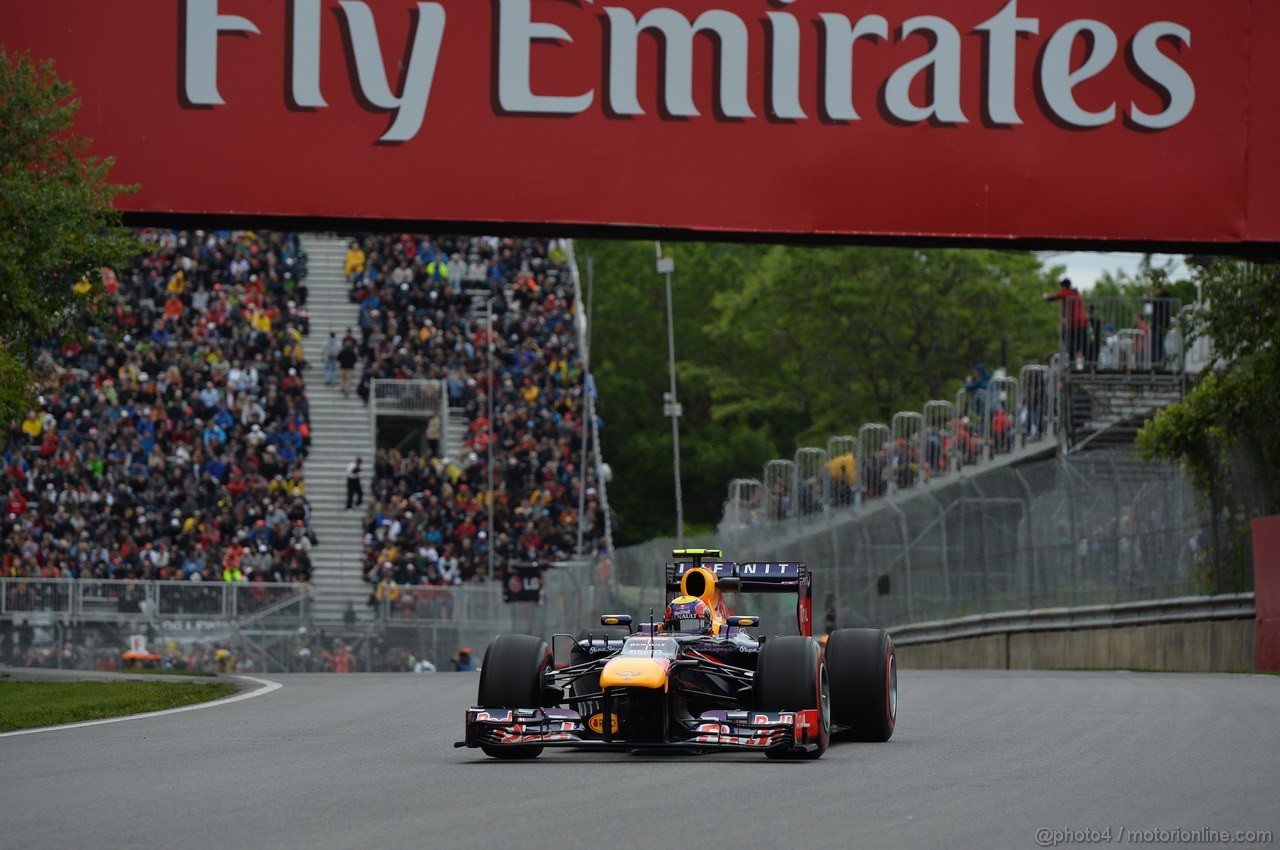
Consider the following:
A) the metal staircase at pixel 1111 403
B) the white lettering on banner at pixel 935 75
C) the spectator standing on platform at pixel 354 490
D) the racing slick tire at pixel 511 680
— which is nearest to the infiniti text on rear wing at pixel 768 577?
the racing slick tire at pixel 511 680

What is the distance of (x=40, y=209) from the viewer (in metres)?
19.3

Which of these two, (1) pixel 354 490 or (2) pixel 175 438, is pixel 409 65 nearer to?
(1) pixel 354 490

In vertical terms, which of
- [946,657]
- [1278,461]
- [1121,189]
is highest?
[1121,189]

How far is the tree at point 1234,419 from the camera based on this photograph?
80.9 ft

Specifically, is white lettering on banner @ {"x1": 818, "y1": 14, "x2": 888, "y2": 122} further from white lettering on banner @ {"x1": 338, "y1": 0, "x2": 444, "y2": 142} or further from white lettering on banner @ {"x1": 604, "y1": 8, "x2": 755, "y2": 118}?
white lettering on banner @ {"x1": 338, "y1": 0, "x2": 444, "y2": 142}

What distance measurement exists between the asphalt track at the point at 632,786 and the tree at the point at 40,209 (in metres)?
5.77

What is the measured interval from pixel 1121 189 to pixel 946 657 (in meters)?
11.1

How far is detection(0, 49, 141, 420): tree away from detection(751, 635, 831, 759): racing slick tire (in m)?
9.97

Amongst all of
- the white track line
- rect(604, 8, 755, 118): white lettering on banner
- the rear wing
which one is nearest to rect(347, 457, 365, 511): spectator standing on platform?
the white track line

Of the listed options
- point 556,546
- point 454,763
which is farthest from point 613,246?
point 454,763

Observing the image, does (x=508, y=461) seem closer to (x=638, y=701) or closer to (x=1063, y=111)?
(x=1063, y=111)

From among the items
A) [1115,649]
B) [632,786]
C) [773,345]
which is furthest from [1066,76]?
[773,345]

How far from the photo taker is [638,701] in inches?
444

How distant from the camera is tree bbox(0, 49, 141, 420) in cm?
1936
